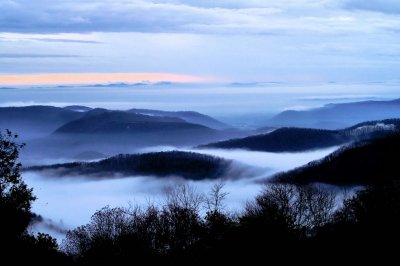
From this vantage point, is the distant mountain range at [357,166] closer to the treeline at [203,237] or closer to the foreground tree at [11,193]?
the treeline at [203,237]

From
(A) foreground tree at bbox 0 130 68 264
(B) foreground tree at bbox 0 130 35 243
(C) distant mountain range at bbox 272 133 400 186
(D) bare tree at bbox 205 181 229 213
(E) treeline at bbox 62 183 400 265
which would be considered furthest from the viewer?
(C) distant mountain range at bbox 272 133 400 186

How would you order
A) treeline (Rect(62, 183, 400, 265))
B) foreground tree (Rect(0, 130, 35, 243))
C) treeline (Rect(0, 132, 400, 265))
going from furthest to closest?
treeline (Rect(62, 183, 400, 265))
treeline (Rect(0, 132, 400, 265))
foreground tree (Rect(0, 130, 35, 243))

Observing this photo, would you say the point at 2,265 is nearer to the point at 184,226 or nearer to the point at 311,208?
the point at 184,226

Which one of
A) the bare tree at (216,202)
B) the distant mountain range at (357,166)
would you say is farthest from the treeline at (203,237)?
the distant mountain range at (357,166)

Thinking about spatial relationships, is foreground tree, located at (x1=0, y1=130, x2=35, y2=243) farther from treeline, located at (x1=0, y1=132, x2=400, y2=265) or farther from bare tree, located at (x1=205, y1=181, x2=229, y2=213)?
bare tree, located at (x1=205, y1=181, x2=229, y2=213)

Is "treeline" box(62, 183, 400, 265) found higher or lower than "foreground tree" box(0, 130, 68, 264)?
lower

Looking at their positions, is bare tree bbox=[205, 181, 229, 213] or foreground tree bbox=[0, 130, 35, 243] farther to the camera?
bare tree bbox=[205, 181, 229, 213]

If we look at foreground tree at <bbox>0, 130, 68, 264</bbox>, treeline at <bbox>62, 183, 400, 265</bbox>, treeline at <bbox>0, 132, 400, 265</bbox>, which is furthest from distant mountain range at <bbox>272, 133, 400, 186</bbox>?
foreground tree at <bbox>0, 130, 68, 264</bbox>

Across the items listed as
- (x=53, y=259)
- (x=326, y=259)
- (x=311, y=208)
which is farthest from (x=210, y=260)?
(x=311, y=208)

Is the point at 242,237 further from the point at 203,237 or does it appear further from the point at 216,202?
the point at 216,202

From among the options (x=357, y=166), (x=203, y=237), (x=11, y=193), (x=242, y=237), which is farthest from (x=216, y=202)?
(x=357, y=166)
